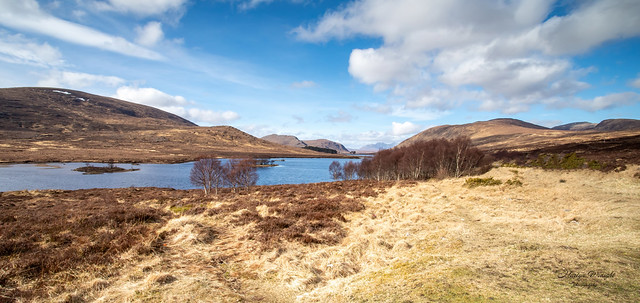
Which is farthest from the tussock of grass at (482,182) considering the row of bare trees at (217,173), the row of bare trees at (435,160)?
the row of bare trees at (217,173)

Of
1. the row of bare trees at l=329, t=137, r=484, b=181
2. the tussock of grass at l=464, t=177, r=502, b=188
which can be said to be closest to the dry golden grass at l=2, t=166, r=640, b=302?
the tussock of grass at l=464, t=177, r=502, b=188

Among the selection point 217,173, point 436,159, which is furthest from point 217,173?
point 436,159

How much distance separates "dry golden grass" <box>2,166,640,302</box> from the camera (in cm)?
491

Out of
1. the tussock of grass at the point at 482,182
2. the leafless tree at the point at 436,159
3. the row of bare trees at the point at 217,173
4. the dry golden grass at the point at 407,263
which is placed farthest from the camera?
the leafless tree at the point at 436,159

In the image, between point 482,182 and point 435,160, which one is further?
point 435,160

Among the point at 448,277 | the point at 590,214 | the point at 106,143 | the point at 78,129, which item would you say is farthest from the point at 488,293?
the point at 78,129

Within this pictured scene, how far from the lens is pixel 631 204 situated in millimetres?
12500

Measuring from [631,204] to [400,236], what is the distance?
12531 millimetres

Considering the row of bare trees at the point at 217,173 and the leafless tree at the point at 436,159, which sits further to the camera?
the leafless tree at the point at 436,159

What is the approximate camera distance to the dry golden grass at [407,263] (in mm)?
4914

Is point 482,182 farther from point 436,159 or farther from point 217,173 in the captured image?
point 217,173

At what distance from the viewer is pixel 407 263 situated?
23.2 feet

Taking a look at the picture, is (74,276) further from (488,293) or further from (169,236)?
(488,293)

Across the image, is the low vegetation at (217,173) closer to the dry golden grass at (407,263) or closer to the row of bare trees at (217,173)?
the row of bare trees at (217,173)
